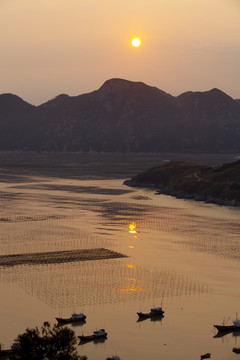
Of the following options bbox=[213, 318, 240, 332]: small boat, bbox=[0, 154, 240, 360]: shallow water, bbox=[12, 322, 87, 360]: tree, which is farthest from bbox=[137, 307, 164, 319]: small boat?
bbox=[12, 322, 87, 360]: tree

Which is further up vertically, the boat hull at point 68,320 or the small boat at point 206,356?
the boat hull at point 68,320

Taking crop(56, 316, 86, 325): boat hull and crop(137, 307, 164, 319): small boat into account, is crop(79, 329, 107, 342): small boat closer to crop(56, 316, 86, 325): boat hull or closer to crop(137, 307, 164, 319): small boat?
crop(56, 316, 86, 325): boat hull

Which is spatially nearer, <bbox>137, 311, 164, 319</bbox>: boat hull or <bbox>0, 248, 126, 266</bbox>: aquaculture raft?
<bbox>137, 311, 164, 319</bbox>: boat hull

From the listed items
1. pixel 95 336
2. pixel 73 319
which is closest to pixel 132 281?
pixel 73 319

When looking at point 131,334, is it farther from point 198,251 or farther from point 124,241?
point 124,241

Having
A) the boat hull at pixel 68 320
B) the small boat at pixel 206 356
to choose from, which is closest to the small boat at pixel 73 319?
the boat hull at pixel 68 320

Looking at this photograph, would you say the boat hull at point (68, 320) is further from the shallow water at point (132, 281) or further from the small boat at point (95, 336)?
the small boat at point (95, 336)

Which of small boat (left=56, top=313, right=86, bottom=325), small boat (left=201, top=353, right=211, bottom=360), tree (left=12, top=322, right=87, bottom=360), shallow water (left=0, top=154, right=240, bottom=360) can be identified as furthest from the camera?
small boat (left=56, top=313, right=86, bottom=325)

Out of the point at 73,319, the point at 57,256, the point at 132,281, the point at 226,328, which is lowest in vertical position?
the point at 73,319

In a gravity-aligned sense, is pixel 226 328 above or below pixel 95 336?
above

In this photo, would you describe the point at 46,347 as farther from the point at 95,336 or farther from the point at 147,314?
the point at 147,314
